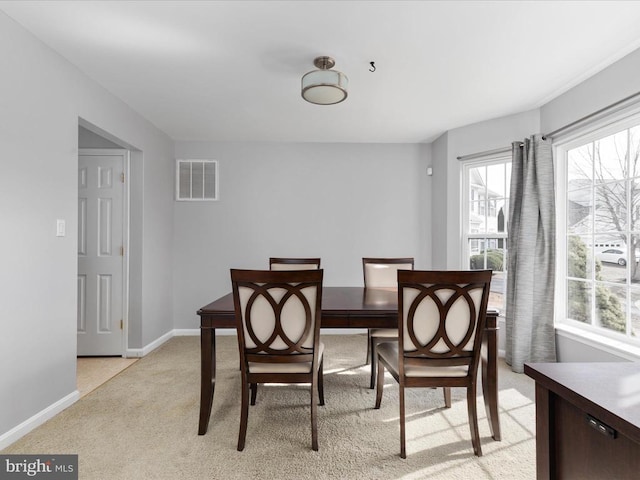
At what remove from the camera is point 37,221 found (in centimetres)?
221

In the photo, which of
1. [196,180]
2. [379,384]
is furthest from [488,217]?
[196,180]

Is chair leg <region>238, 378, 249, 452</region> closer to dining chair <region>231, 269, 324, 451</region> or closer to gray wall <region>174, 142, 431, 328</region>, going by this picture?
dining chair <region>231, 269, 324, 451</region>

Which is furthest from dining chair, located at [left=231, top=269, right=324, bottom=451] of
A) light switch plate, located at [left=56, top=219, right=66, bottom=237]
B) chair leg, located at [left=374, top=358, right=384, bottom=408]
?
light switch plate, located at [left=56, top=219, right=66, bottom=237]

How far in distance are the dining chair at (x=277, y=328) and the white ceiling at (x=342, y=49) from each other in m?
1.45

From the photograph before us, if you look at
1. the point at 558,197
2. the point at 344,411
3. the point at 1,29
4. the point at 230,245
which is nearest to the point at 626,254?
the point at 558,197

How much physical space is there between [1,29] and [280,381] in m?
2.47

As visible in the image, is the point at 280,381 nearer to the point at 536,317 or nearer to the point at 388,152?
the point at 536,317

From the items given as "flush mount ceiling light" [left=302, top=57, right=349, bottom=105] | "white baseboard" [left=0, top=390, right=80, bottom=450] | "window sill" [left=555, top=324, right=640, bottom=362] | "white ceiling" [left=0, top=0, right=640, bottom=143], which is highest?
"white ceiling" [left=0, top=0, right=640, bottom=143]

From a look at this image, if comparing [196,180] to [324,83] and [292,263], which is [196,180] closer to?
[292,263]

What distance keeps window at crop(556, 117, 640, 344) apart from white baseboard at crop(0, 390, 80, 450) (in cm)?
393

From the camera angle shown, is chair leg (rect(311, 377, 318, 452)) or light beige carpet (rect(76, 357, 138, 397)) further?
light beige carpet (rect(76, 357, 138, 397))

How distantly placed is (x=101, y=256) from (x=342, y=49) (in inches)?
118

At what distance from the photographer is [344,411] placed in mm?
2400

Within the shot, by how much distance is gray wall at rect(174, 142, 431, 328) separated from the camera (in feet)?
14.6
